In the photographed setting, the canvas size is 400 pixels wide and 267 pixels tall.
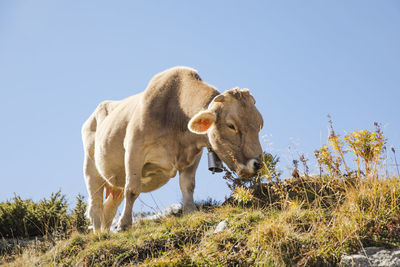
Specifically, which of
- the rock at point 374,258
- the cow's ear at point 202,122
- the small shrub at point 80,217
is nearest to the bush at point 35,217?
the small shrub at point 80,217

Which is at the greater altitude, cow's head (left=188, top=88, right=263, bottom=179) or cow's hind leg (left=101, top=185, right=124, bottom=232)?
cow's head (left=188, top=88, right=263, bottom=179)

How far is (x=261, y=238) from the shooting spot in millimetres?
5684

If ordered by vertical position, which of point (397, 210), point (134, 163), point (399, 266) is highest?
point (134, 163)

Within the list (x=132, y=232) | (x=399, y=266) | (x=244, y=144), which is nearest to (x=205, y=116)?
(x=244, y=144)

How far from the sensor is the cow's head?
7.85m

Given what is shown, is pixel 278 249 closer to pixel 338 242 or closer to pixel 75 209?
pixel 338 242

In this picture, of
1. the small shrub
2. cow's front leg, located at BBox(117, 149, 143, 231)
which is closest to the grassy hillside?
cow's front leg, located at BBox(117, 149, 143, 231)

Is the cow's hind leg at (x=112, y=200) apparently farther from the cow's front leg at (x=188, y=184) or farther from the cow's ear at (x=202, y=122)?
the cow's ear at (x=202, y=122)

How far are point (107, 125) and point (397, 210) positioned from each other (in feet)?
21.2

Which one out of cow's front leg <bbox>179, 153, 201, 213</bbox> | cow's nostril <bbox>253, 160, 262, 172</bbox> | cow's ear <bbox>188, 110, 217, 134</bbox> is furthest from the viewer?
cow's front leg <bbox>179, 153, 201, 213</bbox>

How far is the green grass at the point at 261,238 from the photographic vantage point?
5.38 metres

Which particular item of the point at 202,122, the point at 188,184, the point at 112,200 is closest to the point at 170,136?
the point at 202,122

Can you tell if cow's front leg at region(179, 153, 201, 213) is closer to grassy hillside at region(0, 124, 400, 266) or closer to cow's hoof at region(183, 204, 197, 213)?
cow's hoof at region(183, 204, 197, 213)

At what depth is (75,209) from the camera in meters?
10.8
